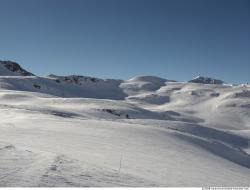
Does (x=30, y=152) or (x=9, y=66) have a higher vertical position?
(x=9, y=66)

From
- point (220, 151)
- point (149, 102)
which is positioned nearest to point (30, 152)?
point (220, 151)

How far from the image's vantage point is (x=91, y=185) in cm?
1066

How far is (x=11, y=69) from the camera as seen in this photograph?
188375 mm

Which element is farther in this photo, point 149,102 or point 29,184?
point 149,102

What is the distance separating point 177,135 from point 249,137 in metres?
46.3

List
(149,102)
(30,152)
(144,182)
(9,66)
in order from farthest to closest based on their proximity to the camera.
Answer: (9,66) → (149,102) → (30,152) → (144,182)

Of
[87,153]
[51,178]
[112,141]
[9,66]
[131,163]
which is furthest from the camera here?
[9,66]

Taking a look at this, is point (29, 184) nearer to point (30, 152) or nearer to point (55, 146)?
point (30, 152)

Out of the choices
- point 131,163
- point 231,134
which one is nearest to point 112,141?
point 131,163

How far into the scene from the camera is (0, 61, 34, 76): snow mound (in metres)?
180

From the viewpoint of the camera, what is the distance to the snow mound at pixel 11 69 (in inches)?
7090

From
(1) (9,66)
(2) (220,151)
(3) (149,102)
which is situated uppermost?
(1) (9,66)

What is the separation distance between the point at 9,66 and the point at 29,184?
190m

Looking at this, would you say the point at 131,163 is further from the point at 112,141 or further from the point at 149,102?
the point at 149,102
